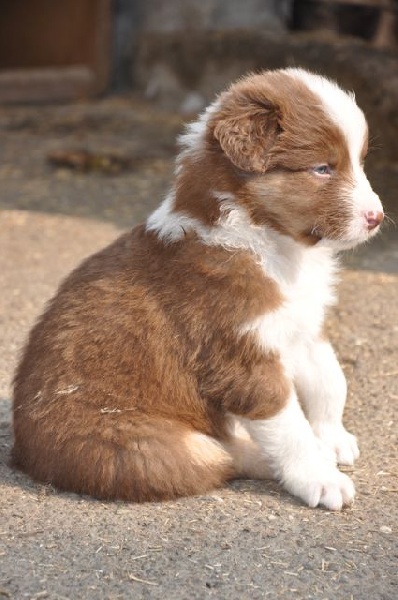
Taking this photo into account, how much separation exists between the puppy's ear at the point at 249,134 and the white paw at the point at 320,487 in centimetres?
118

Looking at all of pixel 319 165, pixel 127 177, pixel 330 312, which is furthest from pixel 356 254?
pixel 319 165

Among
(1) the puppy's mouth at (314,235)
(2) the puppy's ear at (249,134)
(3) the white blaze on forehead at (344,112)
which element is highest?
(3) the white blaze on forehead at (344,112)

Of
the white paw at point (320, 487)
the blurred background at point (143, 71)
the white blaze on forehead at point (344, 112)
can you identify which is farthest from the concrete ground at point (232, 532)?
the blurred background at point (143, 71)

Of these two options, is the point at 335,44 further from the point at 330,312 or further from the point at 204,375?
the point at 204,375

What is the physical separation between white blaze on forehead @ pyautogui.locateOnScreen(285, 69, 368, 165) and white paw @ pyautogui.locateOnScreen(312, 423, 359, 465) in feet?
3.93

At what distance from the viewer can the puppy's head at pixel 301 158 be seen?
13.3 ft

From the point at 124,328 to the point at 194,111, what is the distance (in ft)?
27.2

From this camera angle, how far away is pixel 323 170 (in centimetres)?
409

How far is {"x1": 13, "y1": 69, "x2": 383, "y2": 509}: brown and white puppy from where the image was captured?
13.4ft

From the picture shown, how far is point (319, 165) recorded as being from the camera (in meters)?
4.06

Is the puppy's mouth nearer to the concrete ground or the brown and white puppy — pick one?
the brown and white puppy

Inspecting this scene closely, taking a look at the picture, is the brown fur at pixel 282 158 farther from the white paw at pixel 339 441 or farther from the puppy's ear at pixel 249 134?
the white paw at pixel 339 441

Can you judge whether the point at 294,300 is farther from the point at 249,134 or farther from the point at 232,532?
the point at 232,532

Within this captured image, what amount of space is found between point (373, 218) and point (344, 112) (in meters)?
0.42
